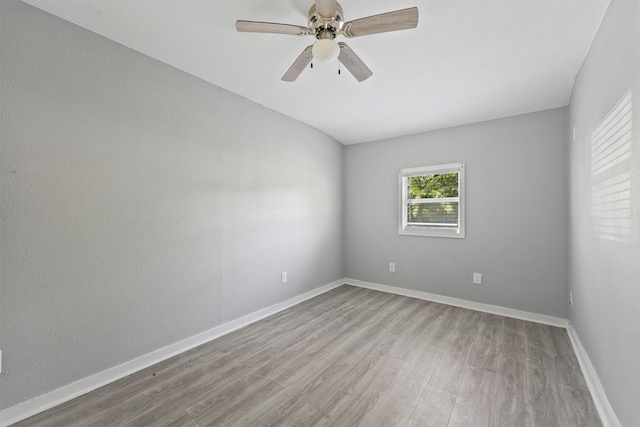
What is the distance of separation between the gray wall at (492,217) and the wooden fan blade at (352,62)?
219cm

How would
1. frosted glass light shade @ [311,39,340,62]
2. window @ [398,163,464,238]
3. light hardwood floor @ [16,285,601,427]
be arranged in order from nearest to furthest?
frosted glass light shade @ [311,39,340,62], light hardwood floor @ [16,285,601,427], window @ [398,163,464,238]

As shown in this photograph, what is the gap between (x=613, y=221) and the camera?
148cm

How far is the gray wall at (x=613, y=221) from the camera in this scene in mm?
1212

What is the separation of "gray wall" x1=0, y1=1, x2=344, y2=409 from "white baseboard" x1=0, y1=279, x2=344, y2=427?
0.16 ft

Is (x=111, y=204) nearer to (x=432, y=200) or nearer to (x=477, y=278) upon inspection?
(x=432, y=200)

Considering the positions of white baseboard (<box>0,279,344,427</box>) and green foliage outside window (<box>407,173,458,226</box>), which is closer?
white baseboard (<box>0,279,344,427</box>)

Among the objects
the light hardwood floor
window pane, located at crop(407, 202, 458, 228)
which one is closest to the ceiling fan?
the light hardwood floor

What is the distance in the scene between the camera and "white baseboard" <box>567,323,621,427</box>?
4.79ft

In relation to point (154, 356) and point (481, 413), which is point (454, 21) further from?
point (154, 356)

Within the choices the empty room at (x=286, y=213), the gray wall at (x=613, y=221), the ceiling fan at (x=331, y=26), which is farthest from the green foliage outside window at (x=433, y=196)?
the ceiling fan at (x=331, y=26)

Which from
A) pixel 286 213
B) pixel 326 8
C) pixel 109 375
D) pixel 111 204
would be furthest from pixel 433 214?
pixel 109 375

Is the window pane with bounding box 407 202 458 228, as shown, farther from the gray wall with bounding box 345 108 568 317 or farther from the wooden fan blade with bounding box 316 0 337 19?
the wooden fan blade with bounding box 316 0 337 19

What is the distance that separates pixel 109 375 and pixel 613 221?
3.37m

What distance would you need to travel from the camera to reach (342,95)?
8.98ft
